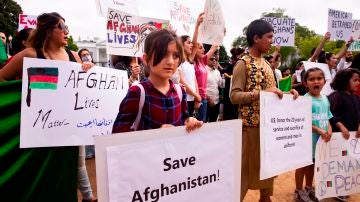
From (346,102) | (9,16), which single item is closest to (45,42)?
(346,102)

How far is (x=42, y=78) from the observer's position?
2.64 metres

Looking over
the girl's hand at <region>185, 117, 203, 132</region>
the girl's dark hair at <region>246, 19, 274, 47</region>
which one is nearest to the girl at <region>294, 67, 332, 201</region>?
the girl's dark hair at <region>246, 19, 274, 47</region>

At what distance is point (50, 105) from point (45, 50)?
52 centimetres

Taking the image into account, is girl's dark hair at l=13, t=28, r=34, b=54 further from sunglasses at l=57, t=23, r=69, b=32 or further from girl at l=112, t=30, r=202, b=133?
girl at l=112, t=30, r=202, b=133

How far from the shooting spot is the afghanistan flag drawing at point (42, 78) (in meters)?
2.59

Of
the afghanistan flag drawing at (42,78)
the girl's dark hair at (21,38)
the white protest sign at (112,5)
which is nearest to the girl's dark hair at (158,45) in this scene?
the afghanistan flag drawing at (42,78)

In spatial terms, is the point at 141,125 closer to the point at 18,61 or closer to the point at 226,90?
the point at 18,61

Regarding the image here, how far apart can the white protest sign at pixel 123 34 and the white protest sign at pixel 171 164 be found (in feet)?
7.55

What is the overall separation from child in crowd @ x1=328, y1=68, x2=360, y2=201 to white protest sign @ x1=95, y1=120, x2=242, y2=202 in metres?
2.01

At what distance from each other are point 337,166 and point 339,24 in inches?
182

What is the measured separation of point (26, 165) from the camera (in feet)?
8.81

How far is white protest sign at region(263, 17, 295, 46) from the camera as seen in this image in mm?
7578

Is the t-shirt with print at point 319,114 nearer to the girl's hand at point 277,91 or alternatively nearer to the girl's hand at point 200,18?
the girl's hand at point 277,91

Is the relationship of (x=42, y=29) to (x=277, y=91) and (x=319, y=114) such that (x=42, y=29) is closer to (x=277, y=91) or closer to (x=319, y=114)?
(x=277, y=91)
